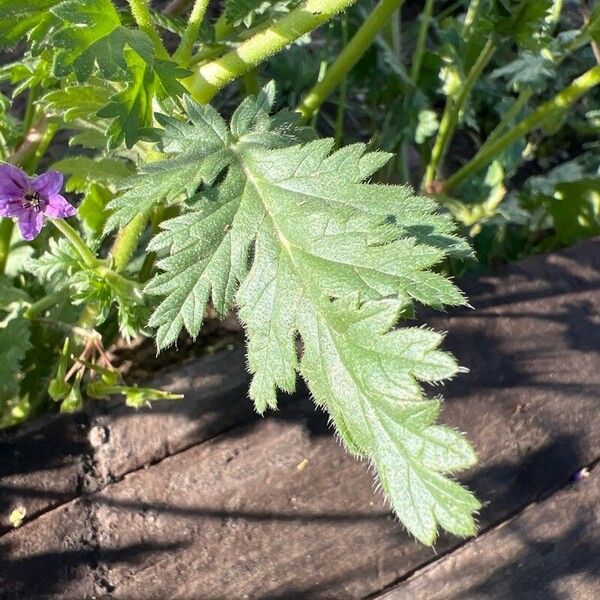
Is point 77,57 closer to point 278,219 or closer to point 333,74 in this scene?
point 278,219

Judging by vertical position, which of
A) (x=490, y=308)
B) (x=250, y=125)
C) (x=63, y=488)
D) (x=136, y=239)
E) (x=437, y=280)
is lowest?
(x=63, y=488)

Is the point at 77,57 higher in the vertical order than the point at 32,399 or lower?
higher

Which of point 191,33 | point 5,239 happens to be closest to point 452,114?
point 191,33

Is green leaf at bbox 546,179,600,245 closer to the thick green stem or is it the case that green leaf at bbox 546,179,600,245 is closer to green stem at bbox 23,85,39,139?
the thick green stem

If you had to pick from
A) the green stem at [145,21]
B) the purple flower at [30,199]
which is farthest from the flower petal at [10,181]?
the green stem at [145,21]

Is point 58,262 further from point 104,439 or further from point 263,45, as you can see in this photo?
point 263,45

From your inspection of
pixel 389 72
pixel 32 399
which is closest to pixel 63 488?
pixel 32 399
